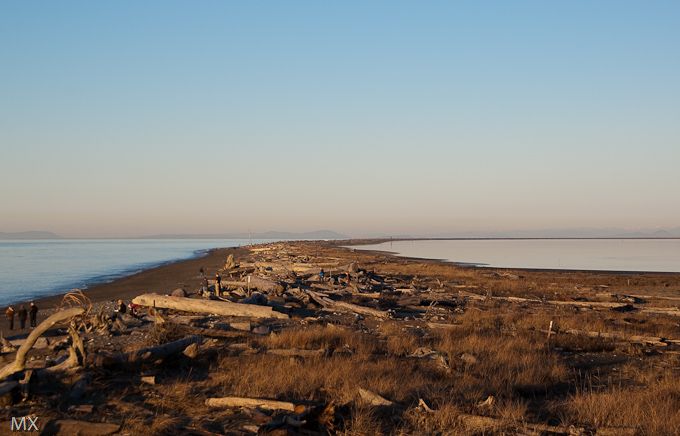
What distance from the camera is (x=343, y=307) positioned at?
63.9 feet

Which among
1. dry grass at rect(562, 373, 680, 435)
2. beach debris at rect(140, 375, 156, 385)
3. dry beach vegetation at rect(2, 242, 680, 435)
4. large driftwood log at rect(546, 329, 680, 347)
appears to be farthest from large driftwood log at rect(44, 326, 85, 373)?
large driftwood log at rect(546, 329, 680, 347)

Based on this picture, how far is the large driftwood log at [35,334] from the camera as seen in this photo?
7500 mm

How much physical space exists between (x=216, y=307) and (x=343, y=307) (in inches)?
193

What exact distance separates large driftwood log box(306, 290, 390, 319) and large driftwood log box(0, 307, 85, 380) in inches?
465

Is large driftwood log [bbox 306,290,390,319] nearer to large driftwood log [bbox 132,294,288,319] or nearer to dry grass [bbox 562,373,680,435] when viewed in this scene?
large driftwood log [bbox 132,294,288,319]

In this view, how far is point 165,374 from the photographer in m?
9.80

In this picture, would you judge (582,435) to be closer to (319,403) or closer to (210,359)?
(319,403)

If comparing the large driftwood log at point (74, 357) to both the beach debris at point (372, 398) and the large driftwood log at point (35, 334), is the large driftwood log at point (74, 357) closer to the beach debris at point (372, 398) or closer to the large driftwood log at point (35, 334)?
the large driftwood log at point (35, 334)

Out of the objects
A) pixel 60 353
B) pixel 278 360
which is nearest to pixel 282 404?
pixel 278 360

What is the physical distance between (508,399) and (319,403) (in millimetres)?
2981

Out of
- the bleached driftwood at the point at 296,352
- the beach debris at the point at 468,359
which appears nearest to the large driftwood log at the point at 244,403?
the bleached driftwood at the point at 296,352

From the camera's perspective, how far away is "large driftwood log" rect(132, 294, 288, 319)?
16578 millimetres

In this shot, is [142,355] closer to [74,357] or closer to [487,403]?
[74,357]

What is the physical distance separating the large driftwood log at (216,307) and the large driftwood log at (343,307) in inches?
132
